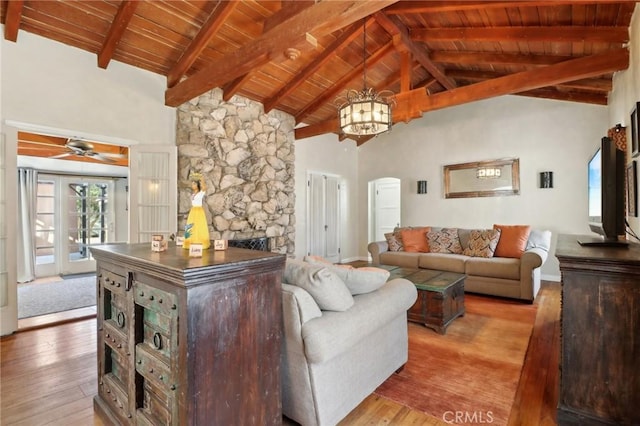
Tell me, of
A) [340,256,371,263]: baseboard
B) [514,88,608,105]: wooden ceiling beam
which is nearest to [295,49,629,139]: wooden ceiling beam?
[514,88,608,105]: wooden ceiling beam

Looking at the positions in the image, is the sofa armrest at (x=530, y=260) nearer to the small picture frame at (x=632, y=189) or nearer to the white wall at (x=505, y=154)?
the small picture frame at (x=632, y=189)

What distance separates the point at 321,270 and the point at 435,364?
1415 mm

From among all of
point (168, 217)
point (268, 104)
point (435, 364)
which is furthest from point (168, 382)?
point (268, 104)

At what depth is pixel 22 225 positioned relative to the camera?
5520mm

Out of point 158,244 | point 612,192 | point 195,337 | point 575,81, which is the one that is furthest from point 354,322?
point 575,81

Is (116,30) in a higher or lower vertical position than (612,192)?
higher

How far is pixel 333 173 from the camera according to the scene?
22.5ft

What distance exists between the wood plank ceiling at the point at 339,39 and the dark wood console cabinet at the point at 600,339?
1976 mm

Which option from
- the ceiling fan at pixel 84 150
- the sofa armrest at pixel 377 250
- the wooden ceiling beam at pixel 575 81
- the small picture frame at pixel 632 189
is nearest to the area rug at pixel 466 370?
the small picture frame at pixel 632 189

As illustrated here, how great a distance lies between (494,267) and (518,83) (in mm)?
2310

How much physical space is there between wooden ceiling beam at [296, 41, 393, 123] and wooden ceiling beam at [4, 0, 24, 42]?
3735mm

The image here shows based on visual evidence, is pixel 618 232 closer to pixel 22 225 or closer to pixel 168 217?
pixel 168 217

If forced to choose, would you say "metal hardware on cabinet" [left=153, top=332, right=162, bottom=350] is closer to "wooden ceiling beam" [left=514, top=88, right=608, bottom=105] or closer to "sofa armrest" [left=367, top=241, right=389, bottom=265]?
"sofa armrest" [left=367, top=241, right=389, bottom=265]

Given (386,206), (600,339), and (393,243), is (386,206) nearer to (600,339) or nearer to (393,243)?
(393,243)
